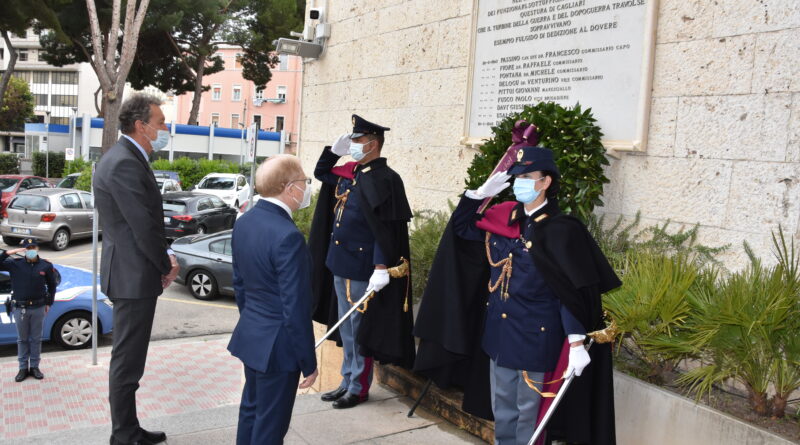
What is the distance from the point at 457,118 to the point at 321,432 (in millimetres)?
3780

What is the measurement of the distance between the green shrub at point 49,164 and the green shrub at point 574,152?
45.6 m

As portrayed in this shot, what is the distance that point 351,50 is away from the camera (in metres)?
8.90

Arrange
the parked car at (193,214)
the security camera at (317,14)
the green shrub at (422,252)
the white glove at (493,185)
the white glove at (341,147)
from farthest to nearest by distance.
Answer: the parked car at (193,214) < the security camera at (317,14) < the green shrub at (422,252) < the white glove at (341,147) < the white glove at (493,185)

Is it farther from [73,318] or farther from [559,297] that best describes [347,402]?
[73,318]

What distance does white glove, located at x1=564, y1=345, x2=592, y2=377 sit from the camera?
3.20m

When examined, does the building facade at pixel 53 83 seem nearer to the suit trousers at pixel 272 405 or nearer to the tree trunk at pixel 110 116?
the tree trunk at pixel 110 116

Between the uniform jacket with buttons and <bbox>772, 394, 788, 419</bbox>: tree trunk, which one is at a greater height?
<bbox>772, 394, 788, 419</bbox>: tree trunk

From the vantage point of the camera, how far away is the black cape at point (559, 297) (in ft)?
10.7

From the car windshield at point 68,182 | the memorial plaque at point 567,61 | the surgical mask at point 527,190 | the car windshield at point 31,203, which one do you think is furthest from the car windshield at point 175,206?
the surgical mask at point 527,190

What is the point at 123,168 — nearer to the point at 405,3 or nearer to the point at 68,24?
the point at 405,3

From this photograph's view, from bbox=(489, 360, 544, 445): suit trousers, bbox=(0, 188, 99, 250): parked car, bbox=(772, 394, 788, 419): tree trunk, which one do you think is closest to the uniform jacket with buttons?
bbox=(489, 360, 544, 445): suit trousers

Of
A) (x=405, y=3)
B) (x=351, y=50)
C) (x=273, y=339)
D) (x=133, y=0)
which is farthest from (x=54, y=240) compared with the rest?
(x=273, y=339)

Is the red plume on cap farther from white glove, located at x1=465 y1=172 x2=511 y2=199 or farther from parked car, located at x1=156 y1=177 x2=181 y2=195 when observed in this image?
parked car, located at x1=156 y1=177 x2=181 y2=195

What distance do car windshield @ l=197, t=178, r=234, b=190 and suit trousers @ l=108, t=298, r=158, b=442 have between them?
82.8ft
